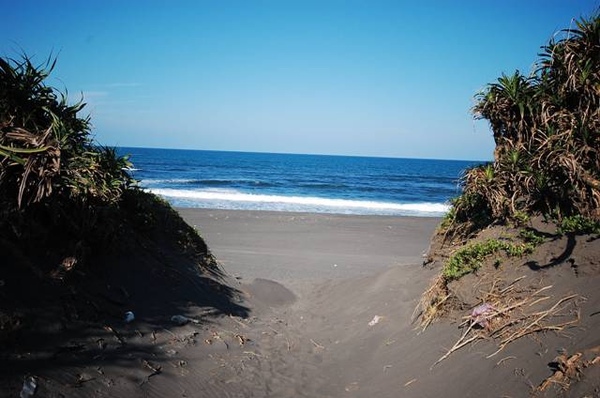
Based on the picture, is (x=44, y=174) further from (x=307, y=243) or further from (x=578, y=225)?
(x=307, y=243)

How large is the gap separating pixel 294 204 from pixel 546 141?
2319 centimetres

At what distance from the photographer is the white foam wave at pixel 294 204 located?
25548mm

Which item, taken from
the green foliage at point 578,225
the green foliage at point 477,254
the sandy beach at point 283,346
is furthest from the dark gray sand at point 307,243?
the green foliage at point 578,225

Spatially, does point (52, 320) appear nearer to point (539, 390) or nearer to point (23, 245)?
point (23, 245)

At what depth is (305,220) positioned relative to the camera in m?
19.1

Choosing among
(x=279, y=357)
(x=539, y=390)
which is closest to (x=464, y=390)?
(x=539, y=390)

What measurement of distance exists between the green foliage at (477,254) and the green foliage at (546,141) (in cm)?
59

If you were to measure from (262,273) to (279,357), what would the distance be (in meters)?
5.35

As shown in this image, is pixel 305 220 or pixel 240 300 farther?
pixel 305 220

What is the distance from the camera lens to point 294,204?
27984 mm

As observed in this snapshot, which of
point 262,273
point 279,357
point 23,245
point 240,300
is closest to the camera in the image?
point 23,245

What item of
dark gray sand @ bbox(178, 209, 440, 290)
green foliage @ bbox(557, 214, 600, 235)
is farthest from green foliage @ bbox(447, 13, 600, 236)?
dark gray sand @ bbox(178, 209, 440, 290)

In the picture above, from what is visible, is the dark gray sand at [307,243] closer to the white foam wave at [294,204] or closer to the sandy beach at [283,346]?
the sandy beach at [283,346]

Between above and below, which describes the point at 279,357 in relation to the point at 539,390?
below
